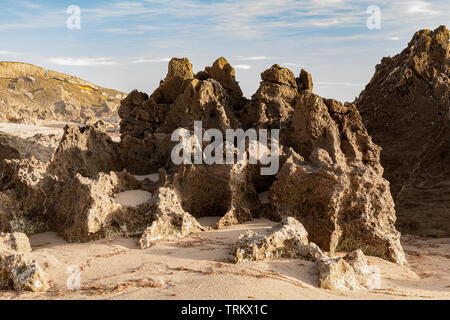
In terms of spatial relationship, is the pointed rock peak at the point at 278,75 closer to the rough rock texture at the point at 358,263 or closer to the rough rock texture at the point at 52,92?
the rough rock texture at the point at 358,263

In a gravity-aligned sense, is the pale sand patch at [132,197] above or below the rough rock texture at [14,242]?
above

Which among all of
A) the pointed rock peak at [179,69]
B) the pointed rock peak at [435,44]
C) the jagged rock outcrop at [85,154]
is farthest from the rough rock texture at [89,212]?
the pointed rock peak at [435,44]

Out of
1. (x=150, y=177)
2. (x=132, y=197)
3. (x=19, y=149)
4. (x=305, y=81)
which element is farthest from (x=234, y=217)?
(x=19, y=149)

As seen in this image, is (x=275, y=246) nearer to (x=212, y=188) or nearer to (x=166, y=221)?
(x=166, y=221)

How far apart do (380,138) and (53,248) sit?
9.27 m

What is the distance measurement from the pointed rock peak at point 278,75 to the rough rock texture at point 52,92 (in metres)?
35.5

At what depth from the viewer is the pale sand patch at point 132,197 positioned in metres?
7.43

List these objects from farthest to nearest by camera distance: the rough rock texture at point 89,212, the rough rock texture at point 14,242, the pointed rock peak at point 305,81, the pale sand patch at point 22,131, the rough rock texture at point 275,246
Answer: the pale sand patch at point 22,131, the pointed rock peak at point 305,81, the rough rock texture at point 89,212, the rough rock texture at point 14,242, the rough rock texture at point 275,246

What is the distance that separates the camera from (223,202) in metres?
8.16

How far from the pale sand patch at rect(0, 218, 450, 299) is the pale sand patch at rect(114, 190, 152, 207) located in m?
0.90

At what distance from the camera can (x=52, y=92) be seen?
186 feet

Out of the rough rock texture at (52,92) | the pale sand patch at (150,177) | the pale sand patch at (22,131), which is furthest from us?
the rough rock texture at (52,92)

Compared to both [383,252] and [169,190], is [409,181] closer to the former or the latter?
[383,252]
